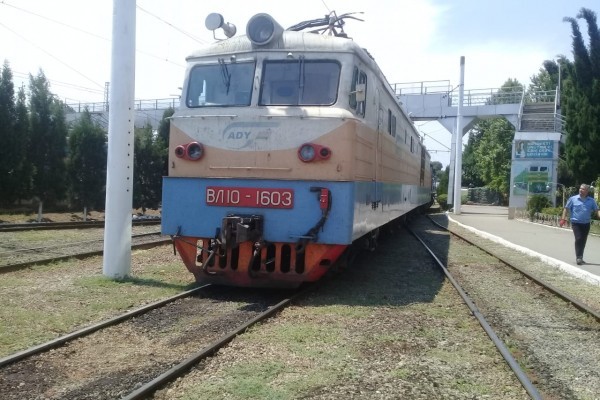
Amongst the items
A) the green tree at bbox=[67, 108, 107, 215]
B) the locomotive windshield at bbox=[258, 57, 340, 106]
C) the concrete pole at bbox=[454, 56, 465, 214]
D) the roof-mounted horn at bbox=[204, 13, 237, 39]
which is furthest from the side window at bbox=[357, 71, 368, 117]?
the concrete pole at bbox=[454, 56, 465, 214]

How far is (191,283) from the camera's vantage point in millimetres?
8117

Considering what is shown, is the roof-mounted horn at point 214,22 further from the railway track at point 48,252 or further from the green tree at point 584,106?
the green tree at point 584,106

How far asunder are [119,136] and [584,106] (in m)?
21.8

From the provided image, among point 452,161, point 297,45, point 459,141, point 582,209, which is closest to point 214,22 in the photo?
point 297,45

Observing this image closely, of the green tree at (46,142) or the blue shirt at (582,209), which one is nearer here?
the blue shirt at (582,209)

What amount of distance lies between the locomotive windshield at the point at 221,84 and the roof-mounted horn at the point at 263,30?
32cm

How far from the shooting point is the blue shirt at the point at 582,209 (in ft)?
35.7

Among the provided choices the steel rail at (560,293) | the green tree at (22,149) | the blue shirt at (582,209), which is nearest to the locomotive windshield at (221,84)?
the steel rail at (560,293)

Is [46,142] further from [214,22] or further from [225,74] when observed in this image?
[225,74]

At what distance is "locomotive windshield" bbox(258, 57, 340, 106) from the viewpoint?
284 inches

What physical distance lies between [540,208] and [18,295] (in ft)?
70.4

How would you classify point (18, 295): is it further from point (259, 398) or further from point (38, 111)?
point (38, 111)

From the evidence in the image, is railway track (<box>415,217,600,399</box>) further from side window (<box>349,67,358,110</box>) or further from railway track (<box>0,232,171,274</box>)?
railway track (<box>0,232,171,274</box>)

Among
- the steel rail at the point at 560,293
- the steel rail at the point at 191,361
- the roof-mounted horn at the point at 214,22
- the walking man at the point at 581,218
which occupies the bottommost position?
the steel rail at the point at 191,361
